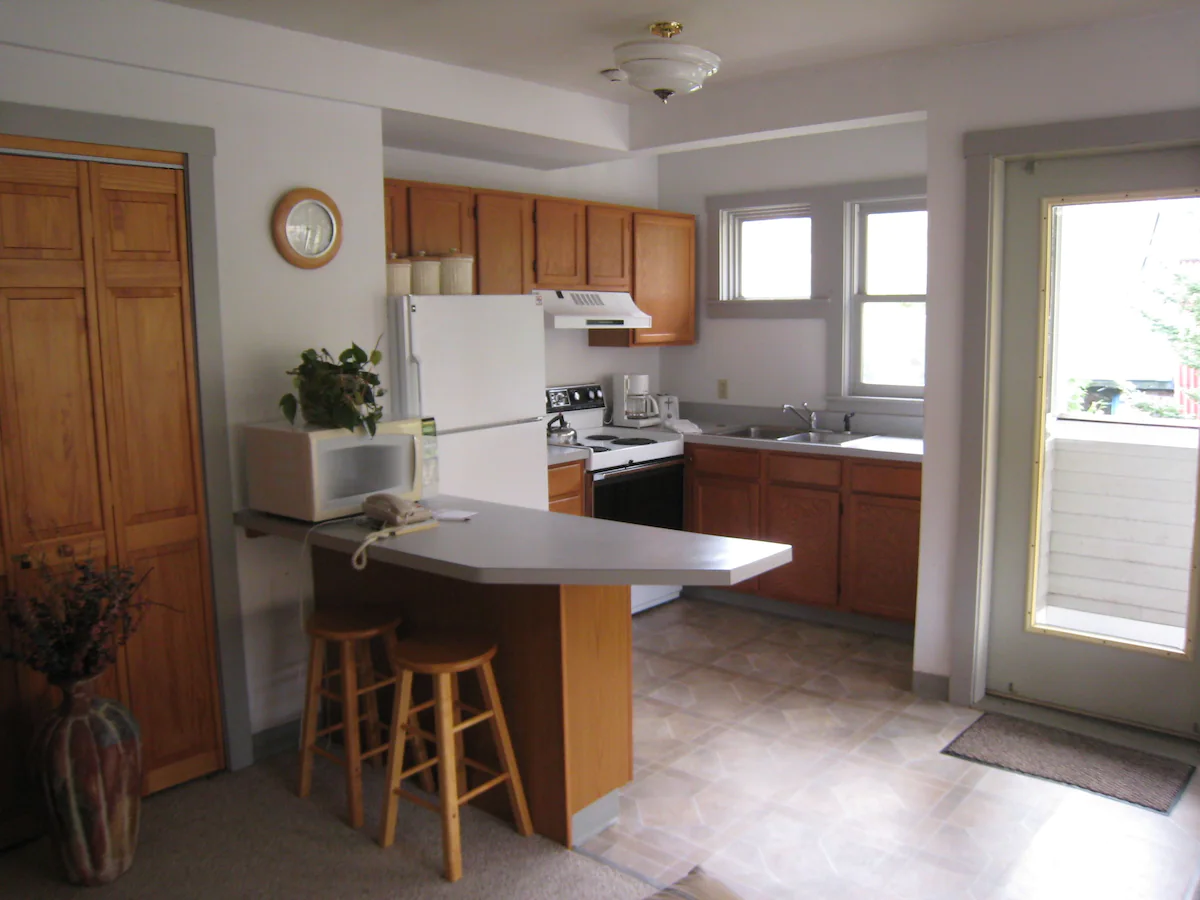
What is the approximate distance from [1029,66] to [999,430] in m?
1.28

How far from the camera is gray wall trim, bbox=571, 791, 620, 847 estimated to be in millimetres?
2850

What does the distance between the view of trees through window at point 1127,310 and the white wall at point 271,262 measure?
249cm


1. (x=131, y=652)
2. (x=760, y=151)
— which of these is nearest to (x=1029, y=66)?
(x=760, y=151)

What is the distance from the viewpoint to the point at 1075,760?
3299 mm

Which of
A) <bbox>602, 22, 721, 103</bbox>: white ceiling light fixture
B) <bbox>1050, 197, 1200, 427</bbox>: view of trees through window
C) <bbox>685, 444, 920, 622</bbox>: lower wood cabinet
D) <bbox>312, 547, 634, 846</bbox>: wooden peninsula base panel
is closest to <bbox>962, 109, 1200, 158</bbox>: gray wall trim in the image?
<bbox>1050, 197, 1200, 427</bbox>: view of trees through window

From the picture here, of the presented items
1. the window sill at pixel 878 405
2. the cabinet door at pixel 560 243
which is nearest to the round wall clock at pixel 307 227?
the cabinet door at pixel 560 243

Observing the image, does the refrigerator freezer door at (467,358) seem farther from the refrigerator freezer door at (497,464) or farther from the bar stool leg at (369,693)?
the bar stool leg at (369,693)

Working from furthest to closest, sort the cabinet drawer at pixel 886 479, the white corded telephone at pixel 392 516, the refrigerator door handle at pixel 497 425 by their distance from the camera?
1. the cabinet drawer at pixel 886 479
2. the refrigerator door handle at pixel 497 425
3. the white corded telephone at pixel 392 516

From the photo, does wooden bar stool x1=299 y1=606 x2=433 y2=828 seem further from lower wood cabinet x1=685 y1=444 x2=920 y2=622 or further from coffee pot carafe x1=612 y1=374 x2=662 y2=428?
coffee pot carafe x1=612 y1=374 x2=662 y2=428

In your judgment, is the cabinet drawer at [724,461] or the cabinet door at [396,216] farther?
the cabinet drawer at [724,461]

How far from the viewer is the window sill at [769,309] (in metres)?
5.17

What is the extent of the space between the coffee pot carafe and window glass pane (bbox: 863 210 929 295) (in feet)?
4.20

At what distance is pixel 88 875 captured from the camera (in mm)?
2666

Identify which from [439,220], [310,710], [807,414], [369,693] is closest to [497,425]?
[439,220]
